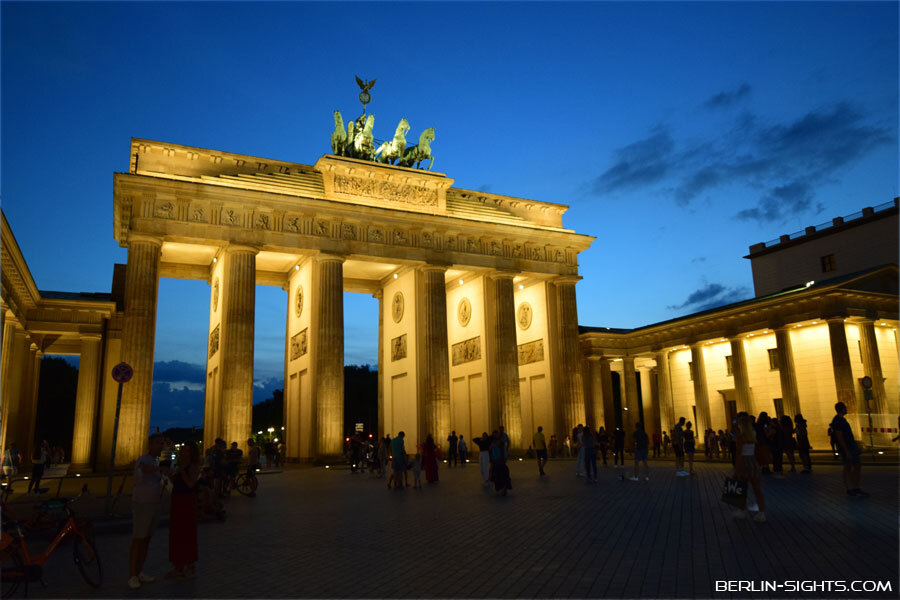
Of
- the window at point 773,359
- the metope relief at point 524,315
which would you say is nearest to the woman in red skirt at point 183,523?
the metope relief at point 524,315

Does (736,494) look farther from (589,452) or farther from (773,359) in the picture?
(773,359)

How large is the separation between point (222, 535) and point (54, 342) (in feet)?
109

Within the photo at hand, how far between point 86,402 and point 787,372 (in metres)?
37.6

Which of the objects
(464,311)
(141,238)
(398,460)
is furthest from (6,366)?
(464,311)

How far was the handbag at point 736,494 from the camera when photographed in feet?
32.1

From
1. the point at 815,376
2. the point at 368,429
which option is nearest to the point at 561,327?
the point at 815,376

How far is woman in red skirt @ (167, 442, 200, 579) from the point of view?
7.35 m

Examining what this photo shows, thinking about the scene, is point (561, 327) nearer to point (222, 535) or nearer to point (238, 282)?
point (238, 282)

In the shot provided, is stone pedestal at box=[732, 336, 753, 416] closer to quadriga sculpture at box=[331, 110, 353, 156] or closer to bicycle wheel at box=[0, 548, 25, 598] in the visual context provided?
quadriga sculpture at box=[331, 110, 353, 156]

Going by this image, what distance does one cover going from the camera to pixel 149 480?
24.5 feet

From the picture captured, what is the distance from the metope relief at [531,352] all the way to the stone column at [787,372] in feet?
46.9

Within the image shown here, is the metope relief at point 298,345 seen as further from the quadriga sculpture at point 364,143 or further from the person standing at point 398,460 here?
the person standing at point 398,460

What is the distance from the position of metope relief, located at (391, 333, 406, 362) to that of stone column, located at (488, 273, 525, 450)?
5560 millimetres

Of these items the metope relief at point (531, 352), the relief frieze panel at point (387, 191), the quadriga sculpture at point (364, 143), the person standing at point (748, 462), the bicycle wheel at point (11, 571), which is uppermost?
the quadriga sculpture at point (364, 143)
